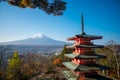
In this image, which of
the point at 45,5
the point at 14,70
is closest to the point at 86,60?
the point at 45,5

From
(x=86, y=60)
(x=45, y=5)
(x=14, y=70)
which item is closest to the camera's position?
(x=45, y=5)

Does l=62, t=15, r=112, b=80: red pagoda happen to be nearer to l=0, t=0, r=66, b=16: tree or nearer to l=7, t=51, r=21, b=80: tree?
l=0, t=0, r=66, b=16: tree

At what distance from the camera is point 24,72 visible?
3641cm

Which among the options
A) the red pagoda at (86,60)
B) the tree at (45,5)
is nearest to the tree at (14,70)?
the red pagoda at (86,60)

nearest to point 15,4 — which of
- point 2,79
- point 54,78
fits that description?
point 54,78

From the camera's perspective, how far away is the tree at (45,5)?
10159mm

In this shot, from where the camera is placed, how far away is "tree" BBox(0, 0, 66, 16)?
10159 millimetres

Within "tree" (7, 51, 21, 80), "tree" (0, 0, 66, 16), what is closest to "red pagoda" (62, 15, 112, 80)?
"tree" (0, 0, 66, 16)

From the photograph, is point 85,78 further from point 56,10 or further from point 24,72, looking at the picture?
point 24,72

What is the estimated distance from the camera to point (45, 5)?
34.7 ft

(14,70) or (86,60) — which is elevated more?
(86,60)

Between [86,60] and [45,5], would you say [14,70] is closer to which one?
[86,60]

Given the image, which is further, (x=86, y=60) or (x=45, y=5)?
(x=86, y=60)

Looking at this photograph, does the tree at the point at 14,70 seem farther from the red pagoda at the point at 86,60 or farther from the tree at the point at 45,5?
the tree at the point at 45,5
